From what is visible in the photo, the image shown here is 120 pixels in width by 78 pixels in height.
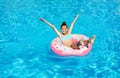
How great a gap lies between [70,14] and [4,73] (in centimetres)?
434

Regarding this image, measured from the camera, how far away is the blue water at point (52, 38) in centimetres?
568

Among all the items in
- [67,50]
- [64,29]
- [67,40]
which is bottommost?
[67,50]

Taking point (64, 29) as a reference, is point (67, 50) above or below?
below

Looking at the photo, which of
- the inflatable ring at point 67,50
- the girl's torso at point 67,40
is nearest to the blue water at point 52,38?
the inflatable ring at point 67,50

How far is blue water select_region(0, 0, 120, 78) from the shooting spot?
5.68 m

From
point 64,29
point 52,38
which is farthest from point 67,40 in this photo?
point 52,38

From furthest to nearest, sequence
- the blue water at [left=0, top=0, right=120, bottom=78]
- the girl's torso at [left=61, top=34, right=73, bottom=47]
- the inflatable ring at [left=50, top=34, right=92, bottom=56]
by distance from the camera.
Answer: the girl's torso at [left=61, top=34, right=73, bottom=47] → the inflatable ring at [left=50, top=34, right=92, bottom=56] → the blue water at [left=0, top=0, right=120, bottom=78]

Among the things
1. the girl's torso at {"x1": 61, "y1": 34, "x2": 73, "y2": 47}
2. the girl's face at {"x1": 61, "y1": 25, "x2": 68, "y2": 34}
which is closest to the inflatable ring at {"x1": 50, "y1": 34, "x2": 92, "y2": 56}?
the girl's torso at {"x1": 61, "y1": 34, "x2": 73, "y2": 47}

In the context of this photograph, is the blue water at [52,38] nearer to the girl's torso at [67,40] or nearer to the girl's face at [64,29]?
the girl's torso at [67,40]

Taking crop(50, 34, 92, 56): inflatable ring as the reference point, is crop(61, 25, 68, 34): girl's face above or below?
above

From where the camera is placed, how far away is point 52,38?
7.30 m

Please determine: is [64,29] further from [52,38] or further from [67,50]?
[52,38]

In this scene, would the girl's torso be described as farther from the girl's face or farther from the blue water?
the blue water

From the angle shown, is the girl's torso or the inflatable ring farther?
the girl's torso
